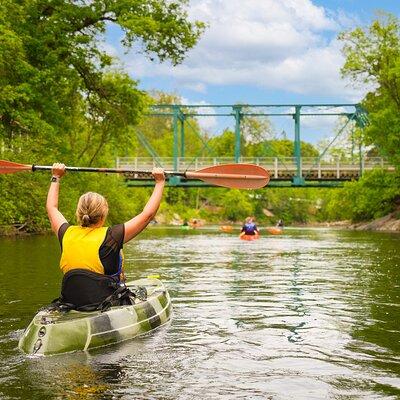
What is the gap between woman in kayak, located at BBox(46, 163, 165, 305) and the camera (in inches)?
256

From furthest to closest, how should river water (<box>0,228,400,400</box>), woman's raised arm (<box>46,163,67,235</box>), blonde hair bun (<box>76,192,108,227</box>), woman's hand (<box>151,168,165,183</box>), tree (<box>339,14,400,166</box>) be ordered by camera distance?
tree (<box>339,14,400,166</box>), woman's hand (<box>151,168,165,183</box>), woman's raised arm (<box>46,163,67,235</box>), blonde hair bun (<box>76,192,108,227</box>), river water (<box>0,228,400,400</box>)

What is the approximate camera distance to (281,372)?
570cm

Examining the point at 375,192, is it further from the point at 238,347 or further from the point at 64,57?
the point at 238,347

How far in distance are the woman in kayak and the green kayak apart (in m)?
0.24

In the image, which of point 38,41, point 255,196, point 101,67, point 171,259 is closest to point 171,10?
point 101,67

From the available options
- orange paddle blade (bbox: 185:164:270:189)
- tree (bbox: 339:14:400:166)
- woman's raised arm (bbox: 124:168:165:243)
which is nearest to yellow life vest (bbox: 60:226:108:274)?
woman's raised arm (bbox: 124:168:165:243)

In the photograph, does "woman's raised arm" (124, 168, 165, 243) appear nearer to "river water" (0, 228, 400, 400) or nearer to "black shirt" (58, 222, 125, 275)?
"black shirt" (58, 222, 125, 275)

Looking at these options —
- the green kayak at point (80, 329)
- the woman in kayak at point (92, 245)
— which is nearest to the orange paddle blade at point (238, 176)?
the woman in kayak at point (92, 245)

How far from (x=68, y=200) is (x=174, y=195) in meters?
54.4

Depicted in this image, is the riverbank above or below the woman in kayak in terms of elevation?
below

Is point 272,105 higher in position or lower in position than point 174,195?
higher

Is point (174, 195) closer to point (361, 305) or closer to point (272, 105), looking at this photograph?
point (272, 105)

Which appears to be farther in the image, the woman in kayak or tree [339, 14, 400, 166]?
tree [339, 14, 400, 166]

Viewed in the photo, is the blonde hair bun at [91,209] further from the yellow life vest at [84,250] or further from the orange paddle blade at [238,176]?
the orange paddle blade at [238,176]
